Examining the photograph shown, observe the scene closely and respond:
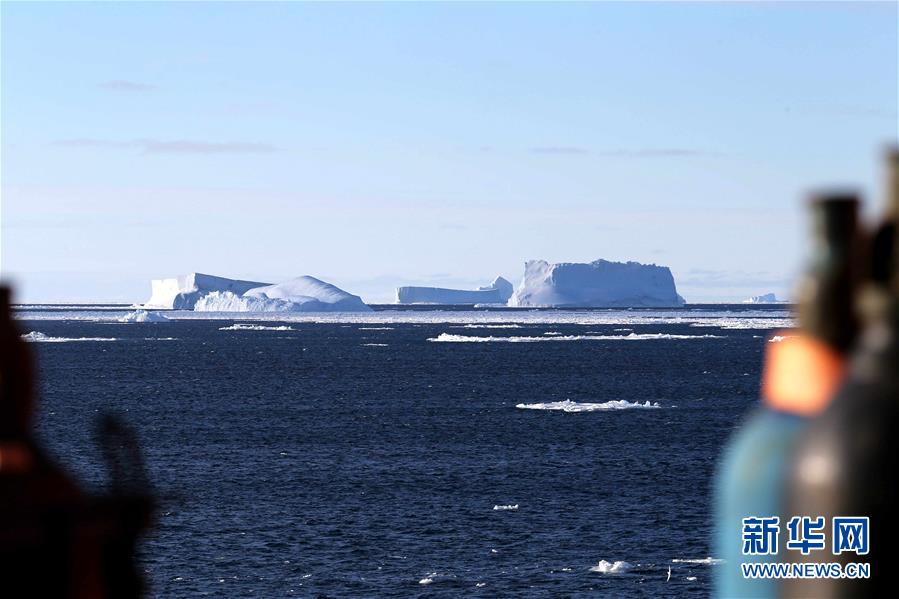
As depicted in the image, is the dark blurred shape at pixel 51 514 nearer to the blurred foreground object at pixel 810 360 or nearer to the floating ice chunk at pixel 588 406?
the blurred foreground object at pixel 810 360

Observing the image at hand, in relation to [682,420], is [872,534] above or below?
above

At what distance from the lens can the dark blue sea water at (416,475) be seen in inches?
2045

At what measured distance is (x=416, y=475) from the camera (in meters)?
75.2

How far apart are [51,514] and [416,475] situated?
242 ft

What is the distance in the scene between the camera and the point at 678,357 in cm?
17412

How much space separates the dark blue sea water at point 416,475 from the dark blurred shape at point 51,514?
34.2m

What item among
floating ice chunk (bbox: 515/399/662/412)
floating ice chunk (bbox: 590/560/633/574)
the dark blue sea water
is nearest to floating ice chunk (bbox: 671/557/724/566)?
the dark blue sea water

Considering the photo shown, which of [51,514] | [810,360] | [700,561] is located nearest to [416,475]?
[700,561]

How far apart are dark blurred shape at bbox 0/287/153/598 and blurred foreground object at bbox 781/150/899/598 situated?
3.82ft

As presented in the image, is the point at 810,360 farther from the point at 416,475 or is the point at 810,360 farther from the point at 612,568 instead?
the point at 416,475

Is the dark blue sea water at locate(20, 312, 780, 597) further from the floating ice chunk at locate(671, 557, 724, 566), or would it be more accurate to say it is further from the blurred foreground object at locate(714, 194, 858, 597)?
the blurred foreground object at locate(714, 194, 858, 597)

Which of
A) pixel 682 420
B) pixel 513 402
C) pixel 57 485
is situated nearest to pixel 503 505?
pixel 682 420

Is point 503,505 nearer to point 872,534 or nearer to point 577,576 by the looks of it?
point 577,576

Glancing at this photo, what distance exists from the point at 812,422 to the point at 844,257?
303 millimetres
